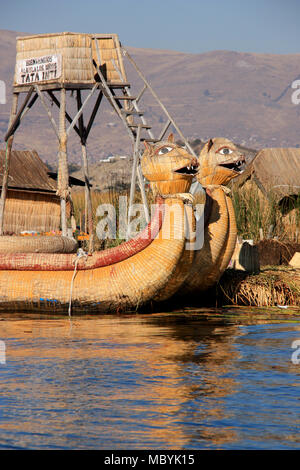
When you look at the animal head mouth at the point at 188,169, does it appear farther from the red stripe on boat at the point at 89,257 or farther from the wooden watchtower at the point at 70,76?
the wooden watchtower at the point at 70,76

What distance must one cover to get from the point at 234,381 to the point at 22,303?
5859mm

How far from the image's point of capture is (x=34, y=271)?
1280 cm

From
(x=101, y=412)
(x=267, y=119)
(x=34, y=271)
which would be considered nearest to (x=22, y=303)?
(x=34, y=271)

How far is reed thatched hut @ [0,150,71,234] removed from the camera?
972 inches

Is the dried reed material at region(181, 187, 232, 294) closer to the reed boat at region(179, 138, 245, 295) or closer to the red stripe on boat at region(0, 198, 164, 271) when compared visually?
the reed boat at region(179, 138, 245, 295)

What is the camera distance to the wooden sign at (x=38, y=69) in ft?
55.6

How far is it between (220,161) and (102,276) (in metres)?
2.53

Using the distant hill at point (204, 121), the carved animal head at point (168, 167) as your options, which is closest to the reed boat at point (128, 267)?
the carved animal head at point (168, 167)

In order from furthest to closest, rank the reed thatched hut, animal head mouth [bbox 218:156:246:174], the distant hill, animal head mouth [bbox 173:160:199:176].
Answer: the distant hill
the reed thatched hut
animal head mouth [bbox 218:156:246:174]
animal head mouth [bbox 173:160:199:176]

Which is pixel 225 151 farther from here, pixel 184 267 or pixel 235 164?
pixel 184 267

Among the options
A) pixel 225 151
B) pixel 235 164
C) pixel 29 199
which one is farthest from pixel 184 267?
pixel 29 199

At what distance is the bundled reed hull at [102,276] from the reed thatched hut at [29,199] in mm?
11470

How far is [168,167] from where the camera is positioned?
11.6 meters

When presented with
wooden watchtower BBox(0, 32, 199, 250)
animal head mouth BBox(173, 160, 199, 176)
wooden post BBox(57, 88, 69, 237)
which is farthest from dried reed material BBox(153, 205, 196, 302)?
wooden post BBox(57, 88, 69, 237)
